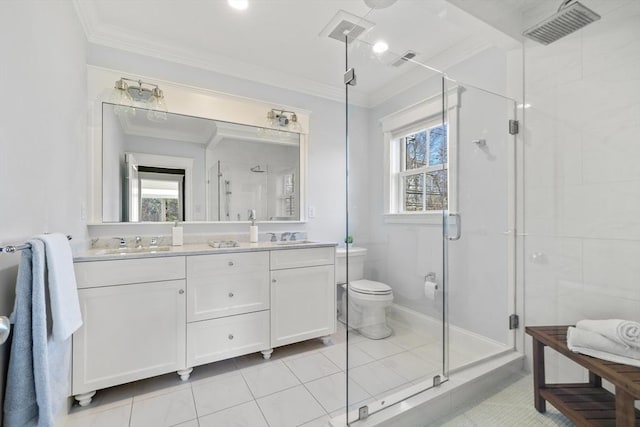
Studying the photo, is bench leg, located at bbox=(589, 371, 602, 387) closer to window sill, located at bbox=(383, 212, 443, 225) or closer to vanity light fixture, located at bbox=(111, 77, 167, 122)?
window sill, located at bbox=(383, 212, 443, 225)

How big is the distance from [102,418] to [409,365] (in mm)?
1711

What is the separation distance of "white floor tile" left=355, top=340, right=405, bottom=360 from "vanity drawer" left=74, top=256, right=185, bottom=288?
1.21 meters

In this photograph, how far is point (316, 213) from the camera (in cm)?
292

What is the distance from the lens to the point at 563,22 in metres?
1.44

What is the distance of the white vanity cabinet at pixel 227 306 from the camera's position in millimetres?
1844

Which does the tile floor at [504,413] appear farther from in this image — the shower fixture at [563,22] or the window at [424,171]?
the shower fixture at [563,22]

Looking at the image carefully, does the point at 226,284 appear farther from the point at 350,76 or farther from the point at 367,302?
the point at 350,76

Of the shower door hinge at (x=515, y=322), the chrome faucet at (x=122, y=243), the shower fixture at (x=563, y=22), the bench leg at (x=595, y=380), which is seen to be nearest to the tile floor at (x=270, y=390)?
the shower door hinge at (x=515, y=322)

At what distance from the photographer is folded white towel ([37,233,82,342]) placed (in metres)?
1.03

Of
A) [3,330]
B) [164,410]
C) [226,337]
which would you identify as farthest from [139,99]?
[164,410]

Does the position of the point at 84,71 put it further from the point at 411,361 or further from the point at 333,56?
the point at 411,361

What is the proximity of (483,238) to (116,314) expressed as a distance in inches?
96.4

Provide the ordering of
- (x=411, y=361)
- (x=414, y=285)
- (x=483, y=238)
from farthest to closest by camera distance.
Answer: (x=483, y=238) < (x=414, y=285) < (x=411, y=361)

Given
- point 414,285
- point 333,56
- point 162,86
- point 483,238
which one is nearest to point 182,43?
point 162,86
